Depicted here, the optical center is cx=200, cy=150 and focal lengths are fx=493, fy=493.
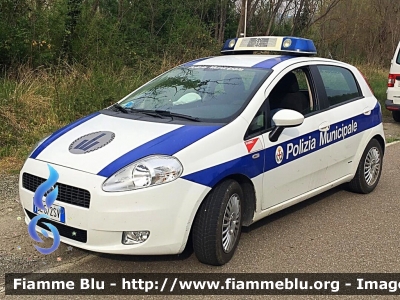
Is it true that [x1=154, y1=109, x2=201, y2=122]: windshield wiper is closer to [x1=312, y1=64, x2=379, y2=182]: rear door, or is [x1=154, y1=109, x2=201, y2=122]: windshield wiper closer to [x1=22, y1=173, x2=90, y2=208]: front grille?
[x1=22, y1=173, x2=90, y2=208]: front grille

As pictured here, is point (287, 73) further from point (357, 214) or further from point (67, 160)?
point (67, 160)

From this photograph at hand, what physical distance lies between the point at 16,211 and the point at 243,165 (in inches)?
94.7

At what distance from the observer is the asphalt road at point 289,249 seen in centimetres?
373

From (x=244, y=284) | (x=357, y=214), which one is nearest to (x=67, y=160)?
(x=244, y=284)

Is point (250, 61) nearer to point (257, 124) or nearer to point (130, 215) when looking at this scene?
point (257, 124)

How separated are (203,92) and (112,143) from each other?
1.17 meters

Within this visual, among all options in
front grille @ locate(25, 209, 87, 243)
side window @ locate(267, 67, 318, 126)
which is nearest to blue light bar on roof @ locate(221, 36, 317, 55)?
side window @ locate(267, 67, 318, 126)

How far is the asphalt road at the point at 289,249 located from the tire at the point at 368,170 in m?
0.33

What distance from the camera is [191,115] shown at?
4078mm

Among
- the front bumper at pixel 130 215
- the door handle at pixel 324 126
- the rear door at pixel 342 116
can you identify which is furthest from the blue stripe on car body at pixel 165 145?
the rear door at pixel 342 116

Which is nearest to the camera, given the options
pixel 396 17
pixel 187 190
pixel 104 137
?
pixel 187 190

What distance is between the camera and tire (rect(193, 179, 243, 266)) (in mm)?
3518

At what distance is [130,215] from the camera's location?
323 cm

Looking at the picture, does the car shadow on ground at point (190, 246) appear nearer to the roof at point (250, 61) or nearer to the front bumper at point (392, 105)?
the roof at point (250, 61)
